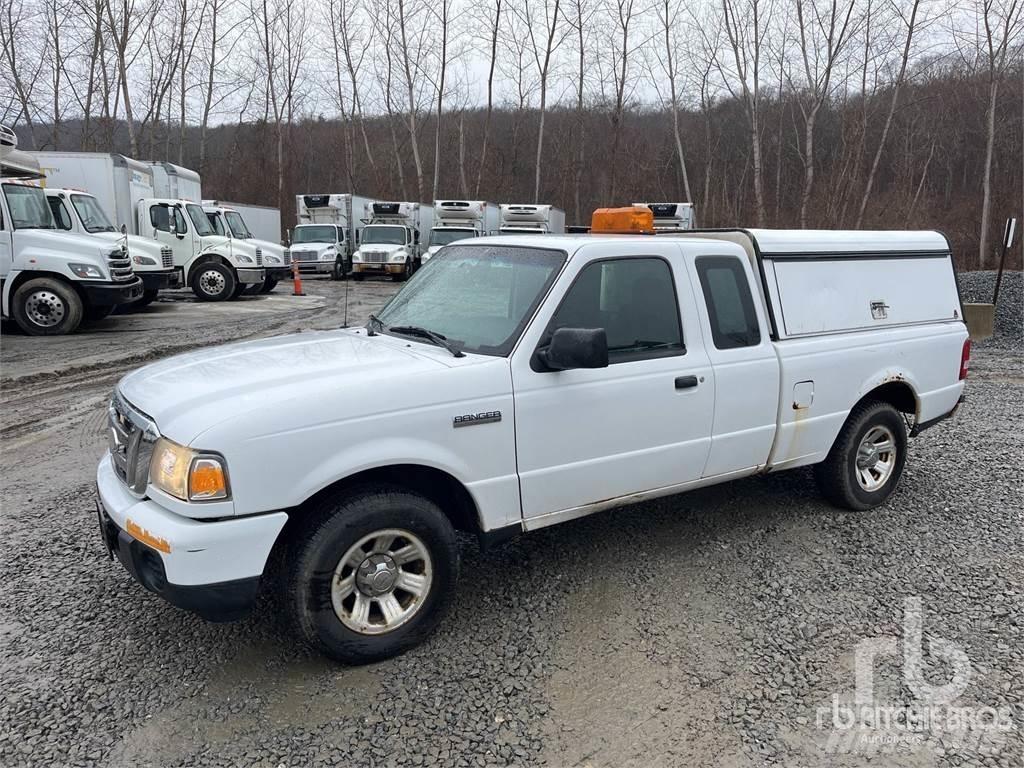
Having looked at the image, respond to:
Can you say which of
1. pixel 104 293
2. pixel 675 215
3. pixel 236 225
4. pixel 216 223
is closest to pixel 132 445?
pixel 104 293

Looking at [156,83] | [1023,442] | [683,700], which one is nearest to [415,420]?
[683,700]

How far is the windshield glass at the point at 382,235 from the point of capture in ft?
92.5

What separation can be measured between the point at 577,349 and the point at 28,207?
13418 mm

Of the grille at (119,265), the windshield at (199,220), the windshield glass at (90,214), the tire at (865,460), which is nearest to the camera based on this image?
the tire at (865,460)

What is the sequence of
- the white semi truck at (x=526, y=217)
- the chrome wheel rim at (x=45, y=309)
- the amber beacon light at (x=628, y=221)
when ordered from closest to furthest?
the amber beacon light at (x=628, y=221), the chrome wheel rim at (x=45, y=309), the white semi truck at (x=526, y=217)

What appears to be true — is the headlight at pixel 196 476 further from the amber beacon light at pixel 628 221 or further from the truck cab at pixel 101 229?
the truck cab at pixel 101 229

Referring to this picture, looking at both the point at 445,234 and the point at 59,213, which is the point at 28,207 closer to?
the point at 59,213

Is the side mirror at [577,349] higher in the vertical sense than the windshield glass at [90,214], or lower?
lower

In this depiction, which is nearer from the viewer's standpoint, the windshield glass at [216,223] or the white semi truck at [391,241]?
the windshield glass at [216,223]

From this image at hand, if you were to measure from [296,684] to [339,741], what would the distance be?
1.42 ft

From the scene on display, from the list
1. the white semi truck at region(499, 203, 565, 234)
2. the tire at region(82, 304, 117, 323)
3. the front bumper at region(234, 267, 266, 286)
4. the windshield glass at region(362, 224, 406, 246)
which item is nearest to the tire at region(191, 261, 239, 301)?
the front bumper at region(234, 267, 266, 286)

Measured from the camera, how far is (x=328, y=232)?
2933cm
